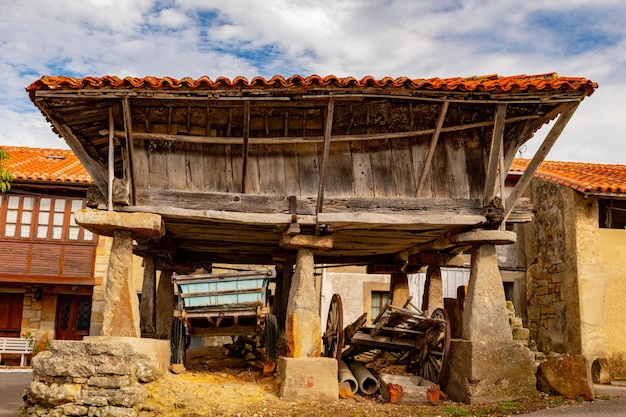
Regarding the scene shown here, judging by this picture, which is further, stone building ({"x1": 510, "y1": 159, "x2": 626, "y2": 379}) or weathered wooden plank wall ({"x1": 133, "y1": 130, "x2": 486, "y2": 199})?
stone building ({"x1": 510, "y1": 159, "x2": 626, "y2": 379})

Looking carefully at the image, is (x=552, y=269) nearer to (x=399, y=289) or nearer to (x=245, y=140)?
(x=399, y=289)

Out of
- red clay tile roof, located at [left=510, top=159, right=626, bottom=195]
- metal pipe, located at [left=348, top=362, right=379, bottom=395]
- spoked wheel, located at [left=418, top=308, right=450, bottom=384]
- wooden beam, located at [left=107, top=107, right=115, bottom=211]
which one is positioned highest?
red clay tile roof, located at [left=510, top=159, right=626, bottom=195]

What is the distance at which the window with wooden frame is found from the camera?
14164mm

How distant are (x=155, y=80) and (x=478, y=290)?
4.57 m

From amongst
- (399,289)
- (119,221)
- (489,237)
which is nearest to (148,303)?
(119,221)

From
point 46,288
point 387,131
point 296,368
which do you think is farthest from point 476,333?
point 46,288

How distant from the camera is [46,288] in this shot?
581 inches

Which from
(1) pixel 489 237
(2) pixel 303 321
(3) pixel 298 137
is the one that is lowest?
(2) pixel 303 321

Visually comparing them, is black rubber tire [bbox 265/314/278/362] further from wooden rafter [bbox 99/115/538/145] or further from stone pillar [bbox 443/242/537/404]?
wooden rafter [bbox 99/115/538/145]

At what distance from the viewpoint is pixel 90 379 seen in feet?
20.7

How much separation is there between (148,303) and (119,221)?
322 centimetres

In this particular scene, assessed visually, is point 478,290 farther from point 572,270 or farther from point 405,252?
point 572,270

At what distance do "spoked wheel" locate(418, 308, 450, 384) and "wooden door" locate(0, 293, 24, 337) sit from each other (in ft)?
35.9

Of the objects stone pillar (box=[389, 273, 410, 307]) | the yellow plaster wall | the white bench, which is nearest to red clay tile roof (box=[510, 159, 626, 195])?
the yellow plaster wall
